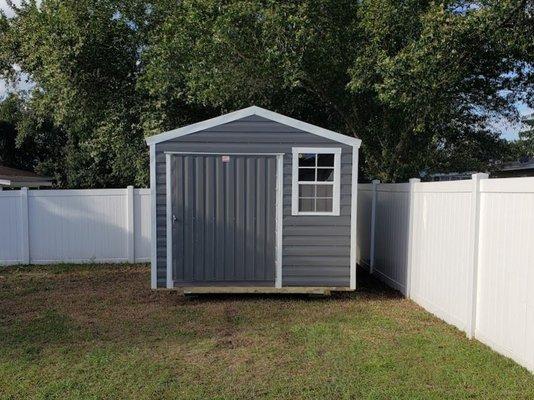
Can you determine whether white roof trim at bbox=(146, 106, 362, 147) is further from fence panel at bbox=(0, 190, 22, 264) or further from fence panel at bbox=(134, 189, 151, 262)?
fence panel at bbox=(0, 190, 22, 264)

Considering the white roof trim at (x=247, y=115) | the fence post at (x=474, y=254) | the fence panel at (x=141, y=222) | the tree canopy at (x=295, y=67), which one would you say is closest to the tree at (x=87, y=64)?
the tree canopy at (x=295, y=67)

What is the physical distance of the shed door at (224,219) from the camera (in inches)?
281

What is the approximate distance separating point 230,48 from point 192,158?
9.54ft

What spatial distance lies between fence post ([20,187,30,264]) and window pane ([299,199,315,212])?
5871 mm

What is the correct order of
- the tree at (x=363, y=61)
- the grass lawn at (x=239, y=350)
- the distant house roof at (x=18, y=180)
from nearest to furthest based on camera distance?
the grass lawn at (x=239, y=350) < the tree at (x=363, y=61) < the distant house roof at (x=18, y=180)

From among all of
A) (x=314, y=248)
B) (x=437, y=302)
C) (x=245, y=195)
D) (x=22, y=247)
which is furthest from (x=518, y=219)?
(x=22, y=247)

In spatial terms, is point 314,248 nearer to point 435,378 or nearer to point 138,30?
point 435,378

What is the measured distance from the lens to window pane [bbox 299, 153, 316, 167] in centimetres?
718

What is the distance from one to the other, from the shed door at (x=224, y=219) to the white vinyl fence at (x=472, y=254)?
1.96 metres

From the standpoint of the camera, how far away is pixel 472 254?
205 inches

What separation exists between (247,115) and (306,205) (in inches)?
59.1

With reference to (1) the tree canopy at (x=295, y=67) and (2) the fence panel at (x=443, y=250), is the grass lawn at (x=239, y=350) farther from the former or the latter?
(1) the tree canopy at (x=295, y=67)

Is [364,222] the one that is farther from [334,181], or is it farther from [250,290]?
[250,290]

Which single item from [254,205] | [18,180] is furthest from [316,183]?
[18,180]
